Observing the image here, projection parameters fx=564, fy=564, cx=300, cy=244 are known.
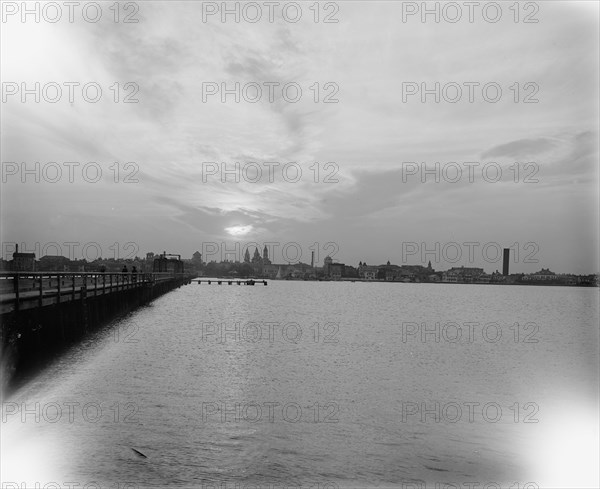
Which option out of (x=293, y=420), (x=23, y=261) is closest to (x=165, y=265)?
(x=23, y=261)

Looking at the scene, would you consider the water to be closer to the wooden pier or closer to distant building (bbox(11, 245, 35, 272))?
the wooden pier

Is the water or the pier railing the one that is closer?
Result: the water

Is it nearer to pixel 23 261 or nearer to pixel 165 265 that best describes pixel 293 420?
pixel 23 261

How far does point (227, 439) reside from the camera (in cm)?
1083

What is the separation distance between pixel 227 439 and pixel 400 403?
19.2 ft

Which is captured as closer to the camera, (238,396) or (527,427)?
(527,427)

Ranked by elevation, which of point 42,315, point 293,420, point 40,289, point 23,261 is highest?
point 23,261

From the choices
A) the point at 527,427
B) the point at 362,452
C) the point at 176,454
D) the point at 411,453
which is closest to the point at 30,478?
the point at 176,454

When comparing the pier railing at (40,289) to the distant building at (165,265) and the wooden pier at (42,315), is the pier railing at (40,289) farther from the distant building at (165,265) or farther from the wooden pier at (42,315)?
the distant building at (165,265)

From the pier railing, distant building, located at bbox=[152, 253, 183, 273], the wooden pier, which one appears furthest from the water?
distant building, located at bbox=[152, 253, 183, 273]

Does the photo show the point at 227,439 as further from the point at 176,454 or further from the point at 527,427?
the point at 527,427

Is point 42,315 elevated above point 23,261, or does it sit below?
below

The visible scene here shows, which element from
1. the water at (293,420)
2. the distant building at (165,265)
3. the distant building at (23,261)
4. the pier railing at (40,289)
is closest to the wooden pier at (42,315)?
the pier railing at (40,289)

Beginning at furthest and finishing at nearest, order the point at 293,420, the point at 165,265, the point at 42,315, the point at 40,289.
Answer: the point at 165,265 < the point at 42,315 < the point at 40,289 < the point at 293,420
